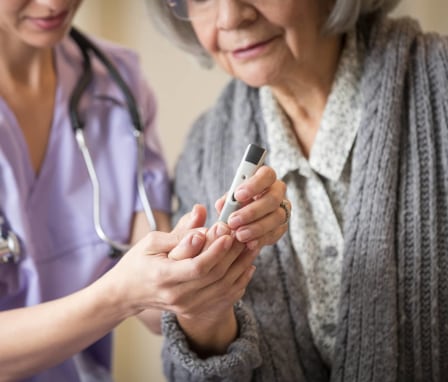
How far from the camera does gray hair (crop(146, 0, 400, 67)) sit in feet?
3.80

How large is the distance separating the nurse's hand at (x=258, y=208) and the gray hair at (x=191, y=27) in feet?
1.20

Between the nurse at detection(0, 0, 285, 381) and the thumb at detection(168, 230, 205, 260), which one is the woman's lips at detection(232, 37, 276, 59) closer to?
the nurse at detection(0, 0, 285, 381)

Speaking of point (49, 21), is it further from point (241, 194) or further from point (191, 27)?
point (241, 194)

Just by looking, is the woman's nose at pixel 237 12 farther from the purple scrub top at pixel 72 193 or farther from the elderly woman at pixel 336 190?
the purple scrub top at pixel 72 193

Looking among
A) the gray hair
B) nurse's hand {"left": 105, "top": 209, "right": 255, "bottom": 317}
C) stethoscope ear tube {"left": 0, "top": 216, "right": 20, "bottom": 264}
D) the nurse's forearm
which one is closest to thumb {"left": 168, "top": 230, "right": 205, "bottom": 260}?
nurse's hand {"left": 105, "top": 209, "right": 255, "bottom": 317}

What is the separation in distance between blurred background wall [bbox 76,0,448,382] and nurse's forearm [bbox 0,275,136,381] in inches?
37.9

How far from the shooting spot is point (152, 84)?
202 cm

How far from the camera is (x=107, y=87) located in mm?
1376

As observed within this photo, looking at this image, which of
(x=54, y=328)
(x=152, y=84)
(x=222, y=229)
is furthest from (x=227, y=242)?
(x=152, y=84)

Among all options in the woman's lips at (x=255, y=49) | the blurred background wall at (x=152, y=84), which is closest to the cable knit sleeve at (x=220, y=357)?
the woman's lips at (x=255, y=49)

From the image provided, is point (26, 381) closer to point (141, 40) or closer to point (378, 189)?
point (378, 189)

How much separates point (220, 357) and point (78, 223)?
40 centimetres

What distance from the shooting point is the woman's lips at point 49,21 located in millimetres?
1155

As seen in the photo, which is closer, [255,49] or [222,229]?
[222,229]
